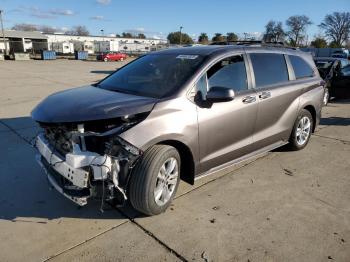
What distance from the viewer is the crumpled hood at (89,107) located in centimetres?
325

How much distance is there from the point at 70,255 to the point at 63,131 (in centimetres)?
120

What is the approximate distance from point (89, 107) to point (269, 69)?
2.87 meters

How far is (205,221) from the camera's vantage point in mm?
3645

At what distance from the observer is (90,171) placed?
320 cm

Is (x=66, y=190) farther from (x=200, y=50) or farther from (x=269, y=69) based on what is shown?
(x=269, y=69)

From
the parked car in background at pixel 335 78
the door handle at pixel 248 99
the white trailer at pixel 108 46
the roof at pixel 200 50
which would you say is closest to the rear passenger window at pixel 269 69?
the door handle at pixel 248 99

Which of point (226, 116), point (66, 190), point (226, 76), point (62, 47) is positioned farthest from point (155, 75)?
point (62, 47)

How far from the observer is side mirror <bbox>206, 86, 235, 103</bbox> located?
374 centimetres

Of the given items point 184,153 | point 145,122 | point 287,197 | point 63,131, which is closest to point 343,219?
point 287,197

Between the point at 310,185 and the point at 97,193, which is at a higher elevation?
the point at 97,193

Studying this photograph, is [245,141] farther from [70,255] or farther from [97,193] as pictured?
[70,255]

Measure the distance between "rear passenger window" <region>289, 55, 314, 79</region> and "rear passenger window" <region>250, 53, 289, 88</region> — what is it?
0.98ft

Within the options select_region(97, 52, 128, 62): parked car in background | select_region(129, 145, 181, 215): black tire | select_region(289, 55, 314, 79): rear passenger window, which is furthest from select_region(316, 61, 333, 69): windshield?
select_region(97, 52, 128, 62): parked car in background

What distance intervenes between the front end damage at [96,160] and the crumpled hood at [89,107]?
2.7 inches
